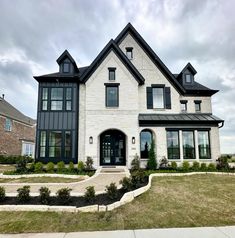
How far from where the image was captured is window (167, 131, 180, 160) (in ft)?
50.4

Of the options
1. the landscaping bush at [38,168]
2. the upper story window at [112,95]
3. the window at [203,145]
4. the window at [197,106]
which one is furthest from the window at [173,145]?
the landscaping bush at [38,168]

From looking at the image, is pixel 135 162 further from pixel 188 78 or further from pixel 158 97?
pixel 188 78

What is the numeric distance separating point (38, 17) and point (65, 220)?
1324cm

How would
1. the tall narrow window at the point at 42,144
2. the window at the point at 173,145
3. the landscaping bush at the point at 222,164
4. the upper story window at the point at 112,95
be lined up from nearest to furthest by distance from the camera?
the landscaping bush at the point at 222,164
the tall narrow window at the point at 42,144
the window at the point at 173,145
the upper story window at the point at 112,95

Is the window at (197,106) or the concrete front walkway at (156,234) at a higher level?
the window at (197,106)

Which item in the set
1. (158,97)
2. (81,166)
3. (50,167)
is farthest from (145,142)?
(50,167)

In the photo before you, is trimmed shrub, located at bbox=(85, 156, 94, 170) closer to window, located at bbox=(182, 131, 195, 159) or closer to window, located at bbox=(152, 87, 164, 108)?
window, located at bbox=(152, 87, 164, 108)

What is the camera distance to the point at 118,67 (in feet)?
52.5

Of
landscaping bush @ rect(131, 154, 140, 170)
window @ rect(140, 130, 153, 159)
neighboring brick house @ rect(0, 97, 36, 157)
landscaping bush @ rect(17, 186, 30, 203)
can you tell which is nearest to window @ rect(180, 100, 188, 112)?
window @ rect(140, 130, 153, 159)

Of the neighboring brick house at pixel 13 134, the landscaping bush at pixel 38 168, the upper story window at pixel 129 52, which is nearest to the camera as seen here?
the landscaping bush at pixel 38 168

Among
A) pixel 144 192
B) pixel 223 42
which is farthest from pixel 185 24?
pixel 144 192

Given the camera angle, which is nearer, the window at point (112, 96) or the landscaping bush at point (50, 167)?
the landscaping bush at point (50, 167)

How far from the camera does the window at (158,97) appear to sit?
55.0 ft

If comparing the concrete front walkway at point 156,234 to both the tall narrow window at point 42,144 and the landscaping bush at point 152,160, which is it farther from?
the tall narrow window at point 42,144
